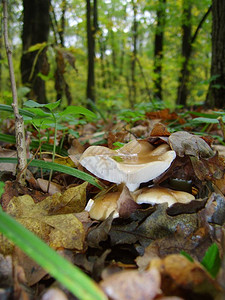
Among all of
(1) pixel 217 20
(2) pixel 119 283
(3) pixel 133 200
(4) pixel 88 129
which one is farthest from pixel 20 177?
(1) pixel 217 20

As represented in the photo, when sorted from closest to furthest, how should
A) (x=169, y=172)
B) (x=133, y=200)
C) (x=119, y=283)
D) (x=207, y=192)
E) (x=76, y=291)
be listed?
1. (x=76, y=291)
2. (x=119, y=283)
3. (x=133, y=200)
4. (x=207, y=192)
5. (x=169, y=172)

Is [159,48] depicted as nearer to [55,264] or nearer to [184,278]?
[184,278]

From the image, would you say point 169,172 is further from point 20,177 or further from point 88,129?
point 88,129

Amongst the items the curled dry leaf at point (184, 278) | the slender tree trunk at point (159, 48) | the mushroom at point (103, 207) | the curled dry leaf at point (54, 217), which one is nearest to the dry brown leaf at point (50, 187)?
the curled dry leaf at point (54, 217)

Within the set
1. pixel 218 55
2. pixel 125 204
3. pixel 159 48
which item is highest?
pixel 159 48

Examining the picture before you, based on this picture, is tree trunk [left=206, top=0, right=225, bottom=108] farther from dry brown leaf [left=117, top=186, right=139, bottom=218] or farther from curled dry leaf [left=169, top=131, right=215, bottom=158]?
dry brown leaf [left=117, top=186, right=139, bottom=218]

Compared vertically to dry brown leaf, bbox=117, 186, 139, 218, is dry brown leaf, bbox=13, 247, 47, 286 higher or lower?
lower

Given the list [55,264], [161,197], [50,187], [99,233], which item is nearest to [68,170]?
[50,187]

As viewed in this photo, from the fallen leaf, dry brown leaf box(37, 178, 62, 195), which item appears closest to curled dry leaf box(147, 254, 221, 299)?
the fallen leaf
